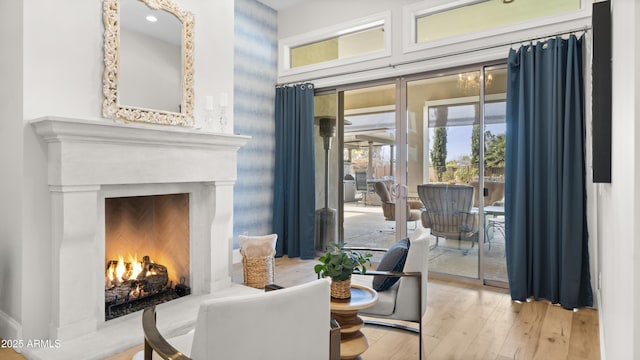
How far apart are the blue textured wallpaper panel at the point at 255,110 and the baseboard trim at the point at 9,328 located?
238 cm

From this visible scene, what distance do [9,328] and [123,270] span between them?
2.81 ft

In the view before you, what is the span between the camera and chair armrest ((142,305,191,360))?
1.25 metres

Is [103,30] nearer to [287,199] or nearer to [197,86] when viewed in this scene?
[197,86]

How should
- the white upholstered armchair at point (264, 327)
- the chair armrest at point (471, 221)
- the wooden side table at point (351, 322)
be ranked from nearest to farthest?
the white upholstered armchair at point (264, 327), the wooden side table at point (351, 322), the chair armrest at point (471, 221)

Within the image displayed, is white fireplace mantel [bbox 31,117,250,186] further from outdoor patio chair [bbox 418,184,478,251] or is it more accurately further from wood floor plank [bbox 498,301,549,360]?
wood floor plank [bbox 498,301,549,360]

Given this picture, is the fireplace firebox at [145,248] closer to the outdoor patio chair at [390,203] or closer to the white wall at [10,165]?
the white wall at [10,165]

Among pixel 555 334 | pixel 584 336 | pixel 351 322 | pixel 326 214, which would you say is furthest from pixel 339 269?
pixel 326 214

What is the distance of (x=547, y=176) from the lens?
3.33 m

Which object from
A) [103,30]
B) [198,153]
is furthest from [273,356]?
[103,30]

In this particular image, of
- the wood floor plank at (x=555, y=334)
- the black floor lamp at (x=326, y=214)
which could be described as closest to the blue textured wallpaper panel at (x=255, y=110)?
the black floor lamp at (x=326, y=214)

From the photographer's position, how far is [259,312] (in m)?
1.19

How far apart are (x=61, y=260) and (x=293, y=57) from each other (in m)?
3.77

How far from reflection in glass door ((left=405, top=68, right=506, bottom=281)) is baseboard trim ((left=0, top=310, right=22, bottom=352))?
11.8 ft

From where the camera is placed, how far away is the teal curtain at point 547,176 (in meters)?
3.16
